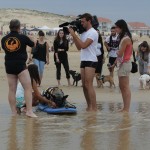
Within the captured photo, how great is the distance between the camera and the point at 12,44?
26.1 ft

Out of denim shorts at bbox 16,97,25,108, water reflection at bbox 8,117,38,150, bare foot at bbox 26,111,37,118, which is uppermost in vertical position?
denim shorts at bbox 16,97,25,108

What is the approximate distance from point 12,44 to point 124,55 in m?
2.05

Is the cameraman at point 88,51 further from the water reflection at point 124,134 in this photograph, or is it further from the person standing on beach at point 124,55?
the water reflection at point 124,134

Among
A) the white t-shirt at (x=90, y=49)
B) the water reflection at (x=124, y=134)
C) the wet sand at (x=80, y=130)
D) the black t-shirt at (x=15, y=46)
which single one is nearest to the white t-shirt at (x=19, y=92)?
the wet sand at (x=80, y=130)

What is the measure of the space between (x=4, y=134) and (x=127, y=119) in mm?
2210

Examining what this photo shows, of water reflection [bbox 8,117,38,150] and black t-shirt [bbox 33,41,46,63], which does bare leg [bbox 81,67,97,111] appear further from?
black t-shirt [bbox 33,41,46,63]

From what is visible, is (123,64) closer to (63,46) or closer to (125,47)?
(125,47)

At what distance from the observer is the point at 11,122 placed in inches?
295

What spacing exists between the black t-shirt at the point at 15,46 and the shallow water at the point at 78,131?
0.95m

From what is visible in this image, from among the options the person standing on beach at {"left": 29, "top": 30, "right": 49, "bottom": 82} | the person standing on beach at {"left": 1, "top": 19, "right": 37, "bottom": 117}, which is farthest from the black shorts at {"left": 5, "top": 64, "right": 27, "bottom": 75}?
the person standing on beach at {"left": 29, "top": 30, "right": 49, "bottom": 82}

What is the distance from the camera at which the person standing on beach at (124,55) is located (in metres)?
8.66

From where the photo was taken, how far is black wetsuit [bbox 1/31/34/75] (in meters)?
7.96

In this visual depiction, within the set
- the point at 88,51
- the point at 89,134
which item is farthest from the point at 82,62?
the point at 89,134

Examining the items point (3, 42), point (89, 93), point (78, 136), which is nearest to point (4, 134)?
point (78, 136)
